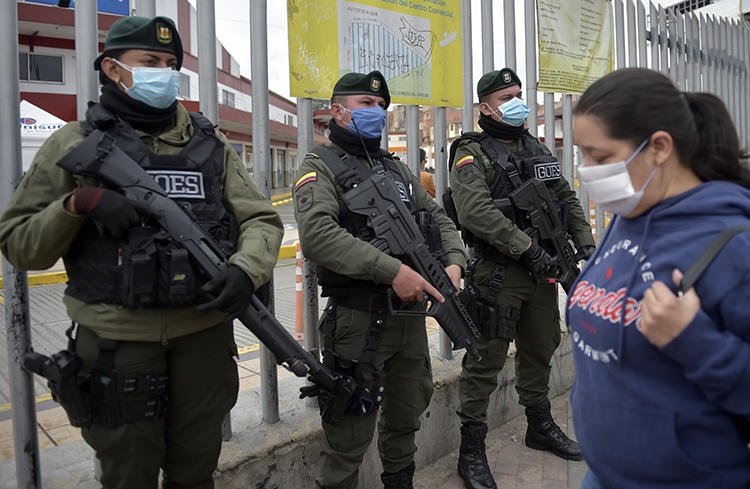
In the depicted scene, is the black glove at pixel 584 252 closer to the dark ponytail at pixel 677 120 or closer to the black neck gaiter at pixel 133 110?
the dark ponytail at pixel 677 120

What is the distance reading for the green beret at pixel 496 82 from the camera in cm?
337

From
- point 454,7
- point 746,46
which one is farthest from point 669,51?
point 454,7

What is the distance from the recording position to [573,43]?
4.87 metres

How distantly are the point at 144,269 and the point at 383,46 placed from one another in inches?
84.5

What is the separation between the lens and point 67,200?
65.9 inches

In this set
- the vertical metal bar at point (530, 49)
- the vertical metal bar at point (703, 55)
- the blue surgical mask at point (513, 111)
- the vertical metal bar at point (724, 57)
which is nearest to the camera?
the blue surgical mask at point (513, 111)

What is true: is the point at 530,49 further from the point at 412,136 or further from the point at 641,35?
the point at 641,35

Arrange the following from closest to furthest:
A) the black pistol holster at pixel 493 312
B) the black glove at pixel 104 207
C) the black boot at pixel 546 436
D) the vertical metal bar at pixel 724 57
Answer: the black glove at pixel 104 207
the black pistol holster at pixel 493 312
the black boot at pixel 546 436
the vertical metal bar at pixel 724 57

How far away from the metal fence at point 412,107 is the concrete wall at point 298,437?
12cm

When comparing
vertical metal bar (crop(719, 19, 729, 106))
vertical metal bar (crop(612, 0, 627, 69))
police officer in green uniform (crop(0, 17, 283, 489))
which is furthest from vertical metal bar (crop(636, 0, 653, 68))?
police officer in green uniform (crop(0, 17, 283, 489))

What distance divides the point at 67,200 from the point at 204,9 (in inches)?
50.2

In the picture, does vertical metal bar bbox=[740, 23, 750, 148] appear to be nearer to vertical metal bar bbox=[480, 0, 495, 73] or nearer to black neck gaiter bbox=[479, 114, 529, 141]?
vertical metal bar bbox=[480, 0, 495, 73]

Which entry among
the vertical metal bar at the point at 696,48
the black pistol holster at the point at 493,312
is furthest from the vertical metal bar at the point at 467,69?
the vertical metal bar at the point at 696,48

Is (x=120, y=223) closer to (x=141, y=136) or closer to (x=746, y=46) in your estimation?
(x=141, y=136)
